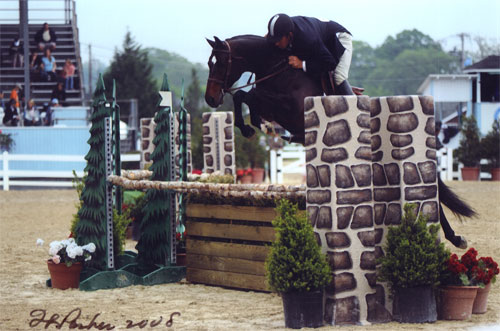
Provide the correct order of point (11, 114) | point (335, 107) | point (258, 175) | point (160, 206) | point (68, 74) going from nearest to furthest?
point (335, 107), point (160, 206), point (258, 175), point (11, 114), point (68, 74)

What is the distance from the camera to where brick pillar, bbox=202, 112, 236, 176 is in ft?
35.6

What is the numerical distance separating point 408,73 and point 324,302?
75582 millimetres

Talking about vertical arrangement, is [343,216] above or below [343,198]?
below

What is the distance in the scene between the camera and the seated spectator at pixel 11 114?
23481 millimetres

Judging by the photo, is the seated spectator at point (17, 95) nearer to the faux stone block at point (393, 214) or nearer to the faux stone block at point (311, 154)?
the faux stone block at point (311, 154)

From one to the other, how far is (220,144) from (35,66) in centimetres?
1846

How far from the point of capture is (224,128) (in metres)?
10.9

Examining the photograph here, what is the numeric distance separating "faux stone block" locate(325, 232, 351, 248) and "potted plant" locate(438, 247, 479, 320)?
0.79 meters

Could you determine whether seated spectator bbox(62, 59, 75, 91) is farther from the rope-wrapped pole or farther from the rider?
the rider

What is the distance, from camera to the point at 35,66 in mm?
27547

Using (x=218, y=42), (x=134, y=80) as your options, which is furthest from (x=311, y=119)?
(x=134, y=80)

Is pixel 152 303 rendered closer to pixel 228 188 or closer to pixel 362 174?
pixel 228 188

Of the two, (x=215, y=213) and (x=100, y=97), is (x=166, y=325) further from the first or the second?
(x=100, y=97)

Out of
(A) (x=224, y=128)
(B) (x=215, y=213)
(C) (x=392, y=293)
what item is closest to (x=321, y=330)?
(C) (x=392, y=293)
